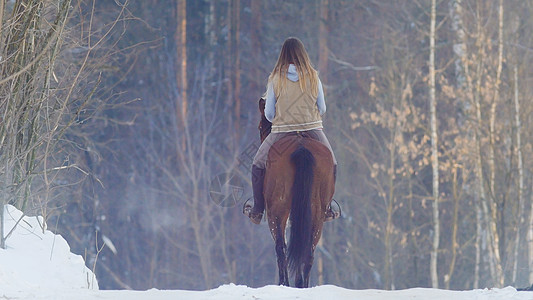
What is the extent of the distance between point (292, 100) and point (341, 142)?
20420 millimetres

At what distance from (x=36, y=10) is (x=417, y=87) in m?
20.0

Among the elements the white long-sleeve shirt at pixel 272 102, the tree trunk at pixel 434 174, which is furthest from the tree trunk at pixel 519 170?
the white long-sleeve shirt at pixel 272 102

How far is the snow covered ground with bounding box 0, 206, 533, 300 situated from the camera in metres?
8.46

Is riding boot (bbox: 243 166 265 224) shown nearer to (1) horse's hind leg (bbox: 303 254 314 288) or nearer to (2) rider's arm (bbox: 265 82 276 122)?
(2) rider's arm (bbox: 265 82 276 122)

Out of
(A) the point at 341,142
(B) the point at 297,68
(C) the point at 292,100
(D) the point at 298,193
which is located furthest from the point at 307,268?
(A) the point at 341,142

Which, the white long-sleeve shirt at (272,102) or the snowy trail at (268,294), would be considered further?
the white long-sleeve shirt at (272,102)

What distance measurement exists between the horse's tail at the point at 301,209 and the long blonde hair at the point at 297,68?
63 cm

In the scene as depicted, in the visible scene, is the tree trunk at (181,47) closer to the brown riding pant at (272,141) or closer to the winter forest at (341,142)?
the winter forest at (341,142)

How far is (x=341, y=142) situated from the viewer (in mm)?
30688

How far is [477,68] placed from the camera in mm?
25188

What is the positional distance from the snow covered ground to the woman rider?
4.87 feet

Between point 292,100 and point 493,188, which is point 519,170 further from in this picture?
point 292,100

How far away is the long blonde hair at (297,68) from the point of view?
1026 cm

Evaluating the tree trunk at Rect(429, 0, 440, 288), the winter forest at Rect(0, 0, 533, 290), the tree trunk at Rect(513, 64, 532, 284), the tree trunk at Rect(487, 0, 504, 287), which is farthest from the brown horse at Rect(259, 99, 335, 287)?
the tree trunk at Rect(429, 0, 440, 288)
